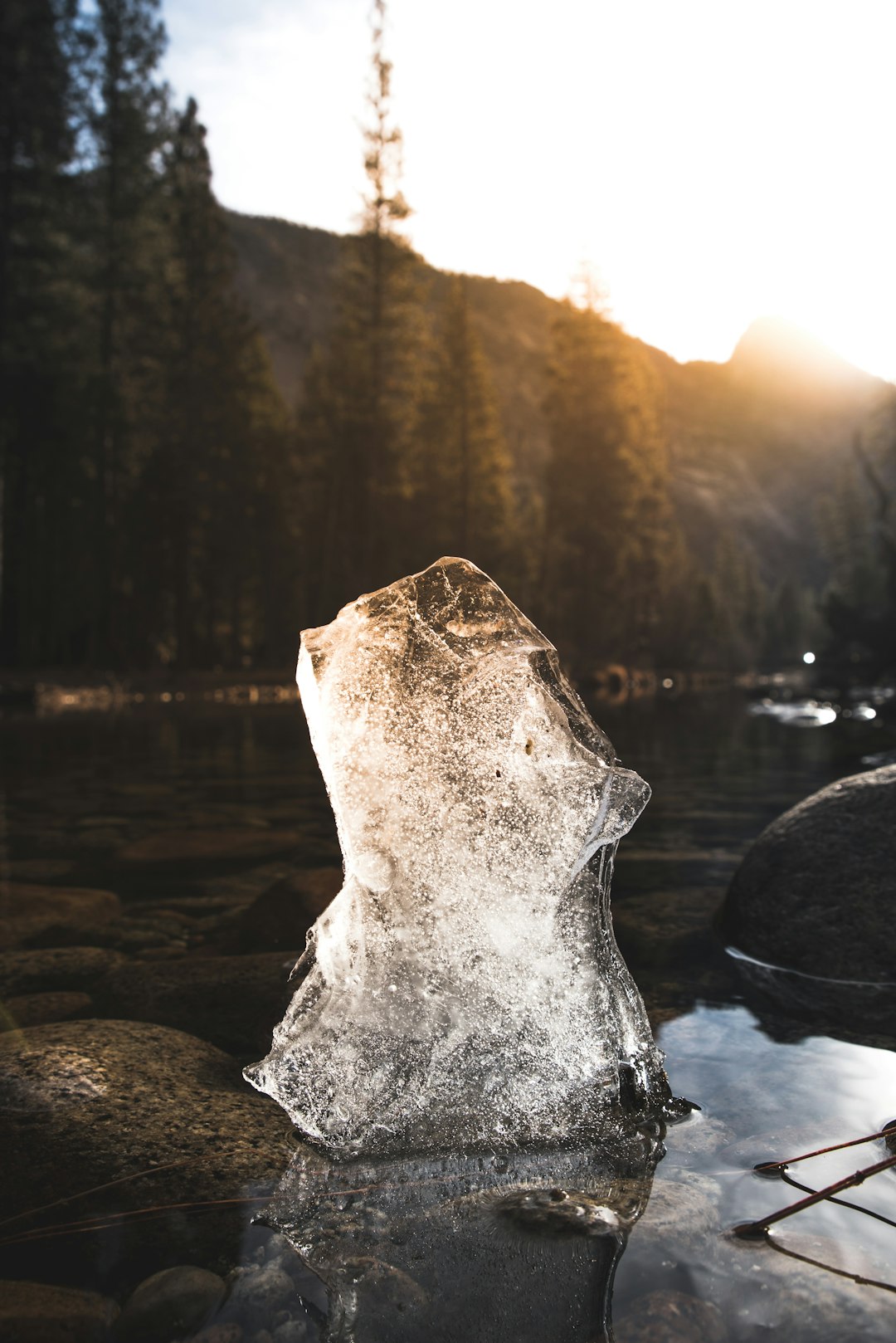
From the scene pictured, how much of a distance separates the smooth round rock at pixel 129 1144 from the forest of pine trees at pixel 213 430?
19.9 meters

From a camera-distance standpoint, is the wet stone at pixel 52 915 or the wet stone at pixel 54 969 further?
the wet stone at pixel 52 915

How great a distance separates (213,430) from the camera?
87.8ft

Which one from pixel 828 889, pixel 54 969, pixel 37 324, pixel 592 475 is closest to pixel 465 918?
pixel 54 969

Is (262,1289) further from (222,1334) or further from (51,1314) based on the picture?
(51,1314)

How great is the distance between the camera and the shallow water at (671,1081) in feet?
6.00

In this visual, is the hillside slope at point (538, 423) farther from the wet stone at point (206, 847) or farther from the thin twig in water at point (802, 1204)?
the thin twig in water at point (802, 1204)

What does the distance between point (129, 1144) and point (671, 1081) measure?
5.25 feet

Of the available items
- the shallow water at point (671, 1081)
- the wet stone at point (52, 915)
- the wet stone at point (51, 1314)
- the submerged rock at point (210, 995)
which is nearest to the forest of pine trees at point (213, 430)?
the shallow water at point (671, 1081)

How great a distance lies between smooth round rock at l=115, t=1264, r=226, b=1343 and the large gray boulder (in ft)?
9.91

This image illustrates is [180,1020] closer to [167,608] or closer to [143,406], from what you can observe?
[143,406]

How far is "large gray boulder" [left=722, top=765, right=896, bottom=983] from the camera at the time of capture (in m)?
4.04

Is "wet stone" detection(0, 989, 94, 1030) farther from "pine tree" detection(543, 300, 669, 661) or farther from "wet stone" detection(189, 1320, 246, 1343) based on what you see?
"pine tree" detection(543, 300, 669, 661)

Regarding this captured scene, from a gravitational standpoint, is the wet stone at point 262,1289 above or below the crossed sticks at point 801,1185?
below

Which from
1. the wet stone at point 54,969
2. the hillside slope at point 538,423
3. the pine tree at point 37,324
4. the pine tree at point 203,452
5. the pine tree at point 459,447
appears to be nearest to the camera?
the wet stone at point 54,969
